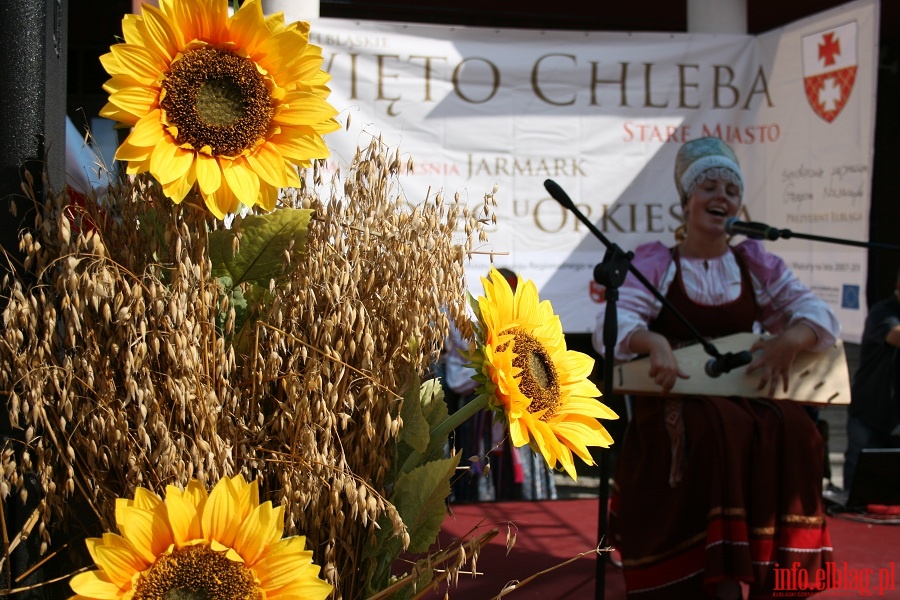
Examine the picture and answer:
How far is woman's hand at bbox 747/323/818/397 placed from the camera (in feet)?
10.7

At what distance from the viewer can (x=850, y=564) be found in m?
4.06

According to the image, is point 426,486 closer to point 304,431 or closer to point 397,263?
point 304,431

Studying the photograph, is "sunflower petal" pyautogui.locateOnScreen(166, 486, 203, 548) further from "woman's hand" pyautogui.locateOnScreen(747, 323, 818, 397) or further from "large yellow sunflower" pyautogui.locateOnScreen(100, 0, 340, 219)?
"woman's hand" pyautogui.locateOnScreen(747, 323, 818, 397)

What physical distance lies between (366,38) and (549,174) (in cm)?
115

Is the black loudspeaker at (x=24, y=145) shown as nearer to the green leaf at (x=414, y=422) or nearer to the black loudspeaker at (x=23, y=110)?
the black loudspeaker at (x=23, y=110)

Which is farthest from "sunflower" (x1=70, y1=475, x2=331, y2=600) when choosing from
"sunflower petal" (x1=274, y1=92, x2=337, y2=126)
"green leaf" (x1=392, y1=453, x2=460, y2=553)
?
"sunflower petal" (x1=274, y1=92, x2=337, y2=126)

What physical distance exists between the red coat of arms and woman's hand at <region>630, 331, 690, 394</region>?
6.62 ft

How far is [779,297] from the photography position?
3531 mm

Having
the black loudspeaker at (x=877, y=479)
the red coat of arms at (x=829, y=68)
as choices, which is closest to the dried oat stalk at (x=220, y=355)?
the red coat of arms at (x=829, y=68)

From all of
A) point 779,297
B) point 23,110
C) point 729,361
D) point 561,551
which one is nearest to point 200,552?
point 23,110

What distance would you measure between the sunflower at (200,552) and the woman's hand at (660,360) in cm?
241

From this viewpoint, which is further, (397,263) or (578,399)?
(578,399)

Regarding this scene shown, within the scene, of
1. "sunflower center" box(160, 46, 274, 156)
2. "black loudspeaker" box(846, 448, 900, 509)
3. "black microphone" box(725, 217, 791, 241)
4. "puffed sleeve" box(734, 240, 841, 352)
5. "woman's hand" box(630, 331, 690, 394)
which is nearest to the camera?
"sunflower center" box(160, 46, 274, 156)

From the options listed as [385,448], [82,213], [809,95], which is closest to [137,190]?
[82,213]
